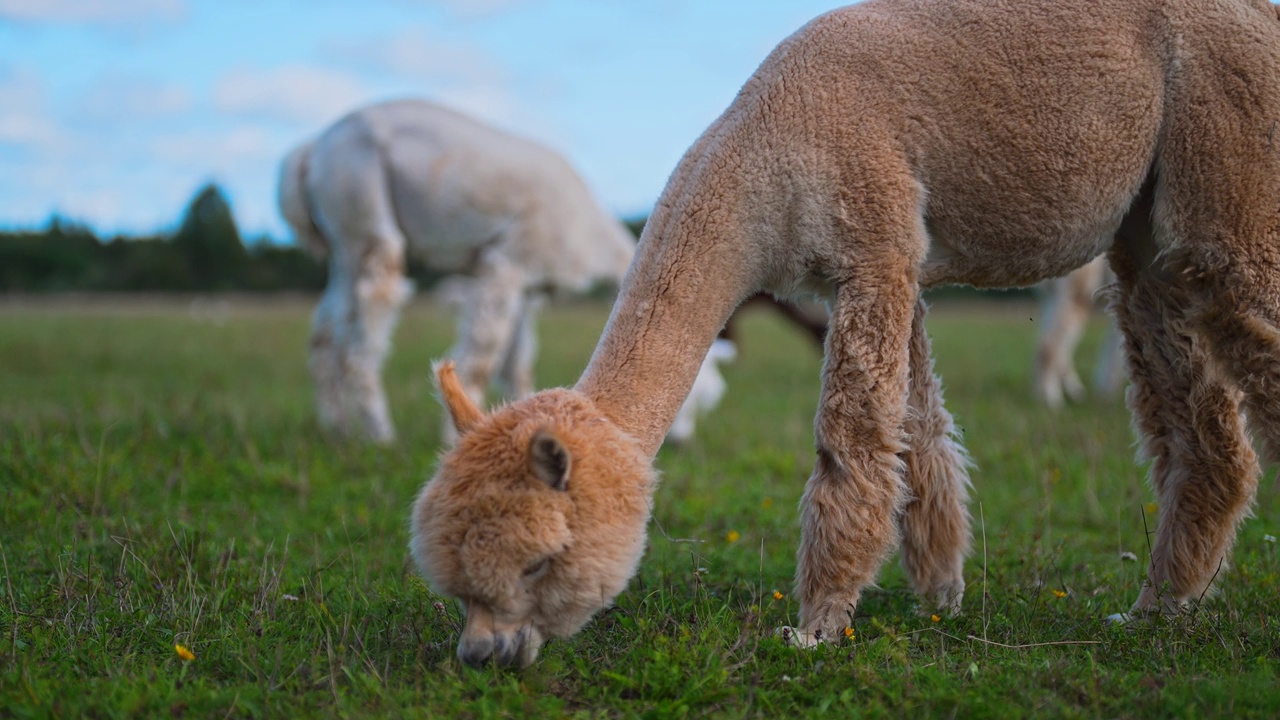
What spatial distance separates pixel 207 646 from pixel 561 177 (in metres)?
6.07

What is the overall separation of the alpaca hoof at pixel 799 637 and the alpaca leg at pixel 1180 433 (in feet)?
4.29

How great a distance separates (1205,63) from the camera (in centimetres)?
355

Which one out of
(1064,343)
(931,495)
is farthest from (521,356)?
(1064,343)

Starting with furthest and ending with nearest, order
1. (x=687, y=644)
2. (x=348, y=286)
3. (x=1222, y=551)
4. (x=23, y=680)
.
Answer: (x=348, y=286)
(x=1222, y=551)
(x=687, y=644)
(x=23, y=680)

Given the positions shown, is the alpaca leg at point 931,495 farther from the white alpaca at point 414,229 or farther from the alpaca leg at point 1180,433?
the white alpaca at point 414,229

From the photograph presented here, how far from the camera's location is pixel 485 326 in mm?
8062

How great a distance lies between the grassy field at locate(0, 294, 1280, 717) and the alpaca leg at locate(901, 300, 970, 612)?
169mm

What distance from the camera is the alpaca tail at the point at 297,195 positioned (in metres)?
8.59

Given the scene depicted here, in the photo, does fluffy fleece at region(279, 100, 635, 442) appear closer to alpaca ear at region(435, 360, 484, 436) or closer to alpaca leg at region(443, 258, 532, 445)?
alpaca leg at region(443, 258, 532, 445)

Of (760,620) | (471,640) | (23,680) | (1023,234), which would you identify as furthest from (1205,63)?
(23,680)

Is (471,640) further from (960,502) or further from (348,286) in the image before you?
(348,286)

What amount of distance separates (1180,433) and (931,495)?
1004 millimetres

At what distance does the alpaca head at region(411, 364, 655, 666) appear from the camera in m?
2.96

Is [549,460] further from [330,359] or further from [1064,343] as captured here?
[1064,343]
